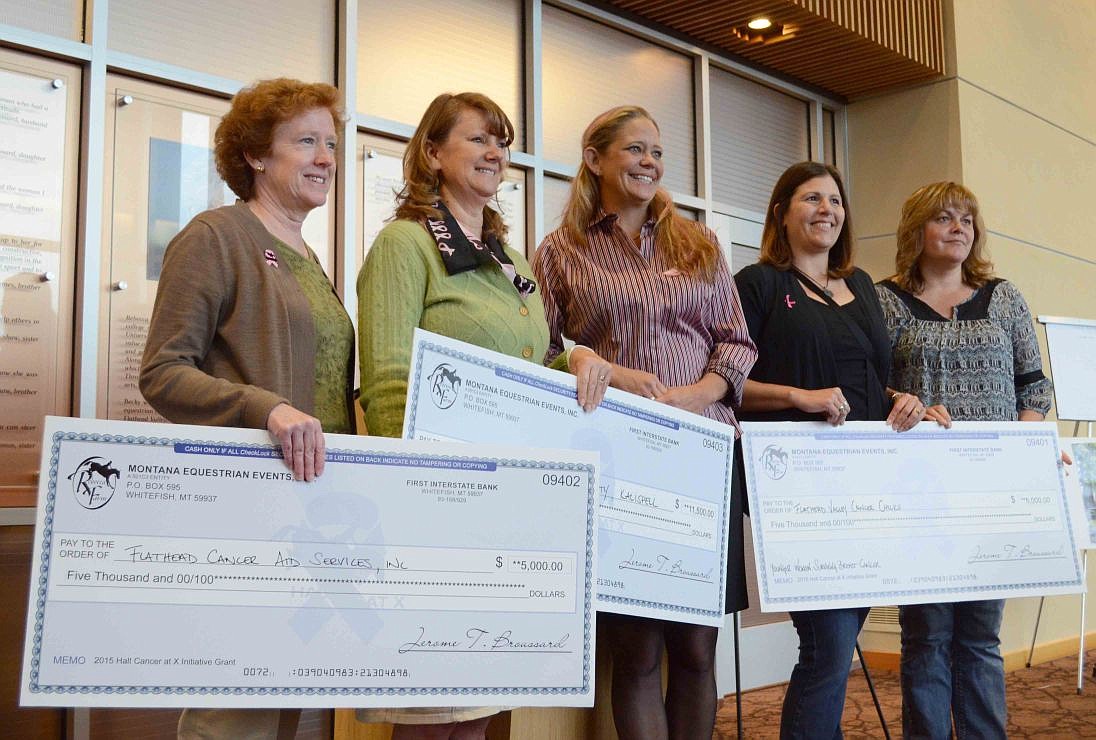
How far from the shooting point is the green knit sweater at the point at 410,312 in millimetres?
2072

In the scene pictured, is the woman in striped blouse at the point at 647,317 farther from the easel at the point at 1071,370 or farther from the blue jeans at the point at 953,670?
the easel at the point at 1071,370

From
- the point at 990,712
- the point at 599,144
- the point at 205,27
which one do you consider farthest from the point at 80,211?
the point at 990,712

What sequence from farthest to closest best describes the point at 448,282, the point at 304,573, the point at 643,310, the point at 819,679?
the point at 819,679 → the point at 643,310 → the point at 448,282 → the point at 304,573

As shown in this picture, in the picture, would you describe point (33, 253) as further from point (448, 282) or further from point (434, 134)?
point (448, 282)

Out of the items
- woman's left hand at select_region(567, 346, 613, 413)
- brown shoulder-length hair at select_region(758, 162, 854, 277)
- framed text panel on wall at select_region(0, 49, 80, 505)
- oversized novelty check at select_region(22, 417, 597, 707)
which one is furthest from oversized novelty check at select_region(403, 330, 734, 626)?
framed text panel on wall at select_region(0, 49, 80, 505)

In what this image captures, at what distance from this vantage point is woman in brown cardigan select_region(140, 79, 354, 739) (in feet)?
5.92

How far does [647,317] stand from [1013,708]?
324 centimetres

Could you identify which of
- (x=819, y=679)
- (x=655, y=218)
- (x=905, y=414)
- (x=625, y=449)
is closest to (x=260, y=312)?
(x=625, y=449)

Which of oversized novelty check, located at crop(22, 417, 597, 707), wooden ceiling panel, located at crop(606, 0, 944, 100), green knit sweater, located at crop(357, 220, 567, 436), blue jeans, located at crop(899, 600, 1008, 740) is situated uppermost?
wooden ceiling panel, located at crop(606, 0, 944, 100)

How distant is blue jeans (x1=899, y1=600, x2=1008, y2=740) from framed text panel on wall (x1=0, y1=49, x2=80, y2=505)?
2692 millimetres

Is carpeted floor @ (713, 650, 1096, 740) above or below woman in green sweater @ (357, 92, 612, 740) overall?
below

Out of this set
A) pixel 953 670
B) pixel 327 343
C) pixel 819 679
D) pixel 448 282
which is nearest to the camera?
pixel 327 343

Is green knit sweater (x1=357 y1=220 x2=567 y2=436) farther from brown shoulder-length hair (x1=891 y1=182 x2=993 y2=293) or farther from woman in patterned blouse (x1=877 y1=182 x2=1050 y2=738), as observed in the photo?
brown shoulder-length hair (x1=891 y1=182 x2=993 y2=293)

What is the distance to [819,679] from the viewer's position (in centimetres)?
269
